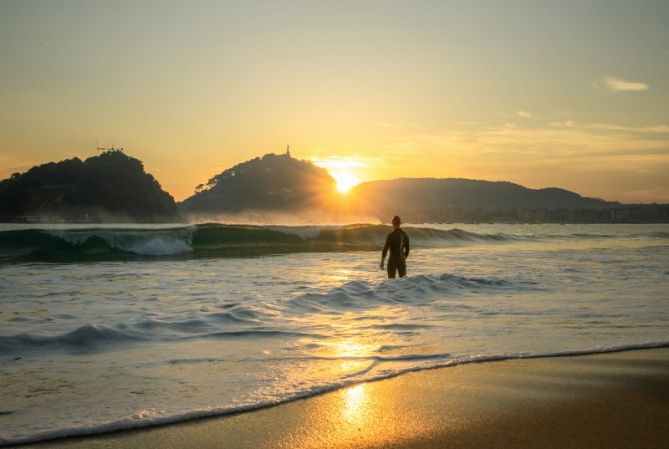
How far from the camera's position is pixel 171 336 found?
7.24 m

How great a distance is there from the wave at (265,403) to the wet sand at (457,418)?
0.30ft

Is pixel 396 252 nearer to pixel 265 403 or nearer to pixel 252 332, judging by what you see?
pixel 252 332

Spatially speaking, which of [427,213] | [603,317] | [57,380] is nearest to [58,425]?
[57,380]

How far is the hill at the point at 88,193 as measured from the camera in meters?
126

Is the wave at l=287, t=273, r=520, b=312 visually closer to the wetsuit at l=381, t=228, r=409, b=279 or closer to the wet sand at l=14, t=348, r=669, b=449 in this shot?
the wetsuit at l=381, t=228, r=409, b=279

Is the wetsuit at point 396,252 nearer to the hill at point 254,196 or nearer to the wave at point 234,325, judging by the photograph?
the wave at point 234,325

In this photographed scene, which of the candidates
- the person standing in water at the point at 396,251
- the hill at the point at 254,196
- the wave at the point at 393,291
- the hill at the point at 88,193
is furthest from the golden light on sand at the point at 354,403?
the hill at the point at 254,196

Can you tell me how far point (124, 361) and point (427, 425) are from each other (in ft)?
11.4

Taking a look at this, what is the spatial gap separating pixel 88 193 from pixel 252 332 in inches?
5510

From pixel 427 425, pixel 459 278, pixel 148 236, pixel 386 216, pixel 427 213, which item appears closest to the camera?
pixel 427 425

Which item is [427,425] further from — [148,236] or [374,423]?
[148,236]

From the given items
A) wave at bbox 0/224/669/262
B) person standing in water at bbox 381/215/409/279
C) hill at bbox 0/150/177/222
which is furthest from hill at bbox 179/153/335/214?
person standing in water at bbox 381/215/409/279

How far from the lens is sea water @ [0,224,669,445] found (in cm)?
456

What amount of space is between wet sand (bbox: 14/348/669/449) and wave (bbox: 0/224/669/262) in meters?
21.2
